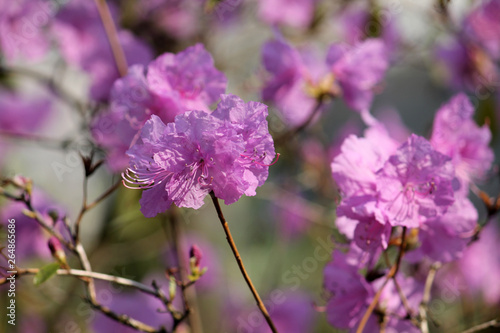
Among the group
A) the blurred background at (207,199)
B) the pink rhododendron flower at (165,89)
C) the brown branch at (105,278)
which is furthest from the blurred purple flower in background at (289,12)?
the brown branch at (105,278)

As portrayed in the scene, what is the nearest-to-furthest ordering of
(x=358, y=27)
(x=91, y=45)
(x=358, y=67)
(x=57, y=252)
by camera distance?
(x=57, y=252)
(x=358, y=67)
(x=91, y=45)
(x=358, y=27)

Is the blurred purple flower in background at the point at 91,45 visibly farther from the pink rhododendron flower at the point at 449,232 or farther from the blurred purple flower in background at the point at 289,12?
the pink rhododendron flower at the point at 449,232

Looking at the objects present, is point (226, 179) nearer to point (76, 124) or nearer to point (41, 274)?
point (41, 274)

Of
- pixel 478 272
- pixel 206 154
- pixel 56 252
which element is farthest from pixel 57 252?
pixel 478 272

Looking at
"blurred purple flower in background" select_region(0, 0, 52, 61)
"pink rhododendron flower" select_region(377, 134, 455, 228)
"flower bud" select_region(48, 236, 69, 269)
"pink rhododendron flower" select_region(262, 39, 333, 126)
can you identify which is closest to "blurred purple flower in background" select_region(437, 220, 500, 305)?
"pink rhododendron flower" select_region(262, 39, 333, 126)

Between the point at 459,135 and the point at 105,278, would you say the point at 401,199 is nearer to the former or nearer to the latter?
the point at 459,135

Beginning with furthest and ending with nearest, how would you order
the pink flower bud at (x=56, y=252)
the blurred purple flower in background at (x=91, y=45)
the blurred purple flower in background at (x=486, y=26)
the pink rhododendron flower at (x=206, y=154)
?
the blurred purple flower in background at (x=486, y=26) → the blurred purple flower in background at (x=91, y=45) → the pink flower bud at (x=56, y=252) → the pink rhododendron flower at (x=206, y=154)

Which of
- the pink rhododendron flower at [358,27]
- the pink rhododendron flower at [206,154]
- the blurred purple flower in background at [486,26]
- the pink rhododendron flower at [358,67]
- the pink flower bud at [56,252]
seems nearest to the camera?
the pink rhododendron flower at [206,154]
